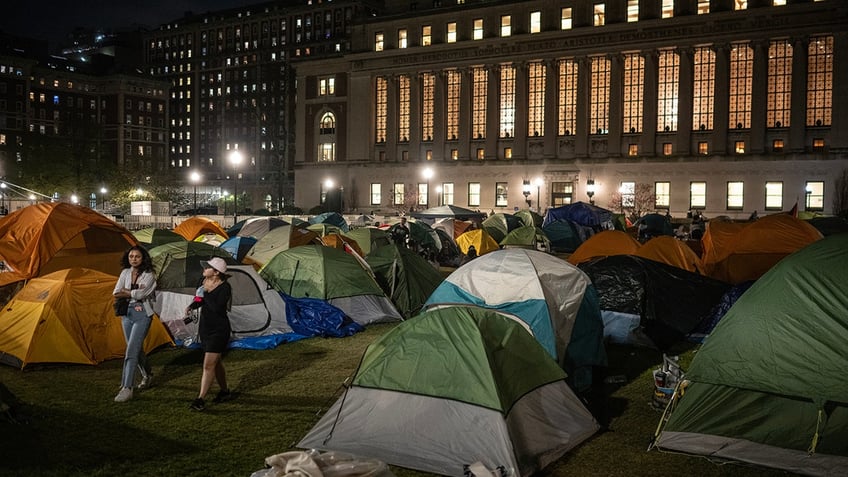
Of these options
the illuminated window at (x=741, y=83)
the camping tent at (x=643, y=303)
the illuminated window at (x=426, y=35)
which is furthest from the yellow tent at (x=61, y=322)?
the illuminated window at (x=426, y=35)

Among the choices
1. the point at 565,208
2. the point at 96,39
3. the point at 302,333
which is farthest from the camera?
the point at 96,39

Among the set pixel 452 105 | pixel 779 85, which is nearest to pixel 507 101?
pixel 452 105

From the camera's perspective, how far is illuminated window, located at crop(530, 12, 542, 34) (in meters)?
64.6

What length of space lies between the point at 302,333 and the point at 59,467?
6651 mm

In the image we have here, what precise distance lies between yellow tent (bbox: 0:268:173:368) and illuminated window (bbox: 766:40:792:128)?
185ft

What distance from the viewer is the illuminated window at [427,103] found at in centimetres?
6900

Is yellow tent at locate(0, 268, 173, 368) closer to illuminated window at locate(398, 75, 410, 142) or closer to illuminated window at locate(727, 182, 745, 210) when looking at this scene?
illuminated window at locate(727, 182, 745, 210)

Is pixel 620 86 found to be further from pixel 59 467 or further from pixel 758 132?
pixel 59 467

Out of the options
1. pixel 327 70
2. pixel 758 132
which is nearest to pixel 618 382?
pixel 758 132

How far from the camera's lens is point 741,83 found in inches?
2254

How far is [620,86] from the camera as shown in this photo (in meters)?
60.9

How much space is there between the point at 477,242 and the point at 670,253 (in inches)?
539

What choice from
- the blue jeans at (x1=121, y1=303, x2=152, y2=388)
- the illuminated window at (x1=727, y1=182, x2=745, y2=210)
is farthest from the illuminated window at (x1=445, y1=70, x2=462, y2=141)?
the blue jeans at (x1=121, y1=303, x2=152, y2=388)

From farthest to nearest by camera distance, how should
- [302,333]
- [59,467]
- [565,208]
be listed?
[565,208] → [302,333] → [59,467]
